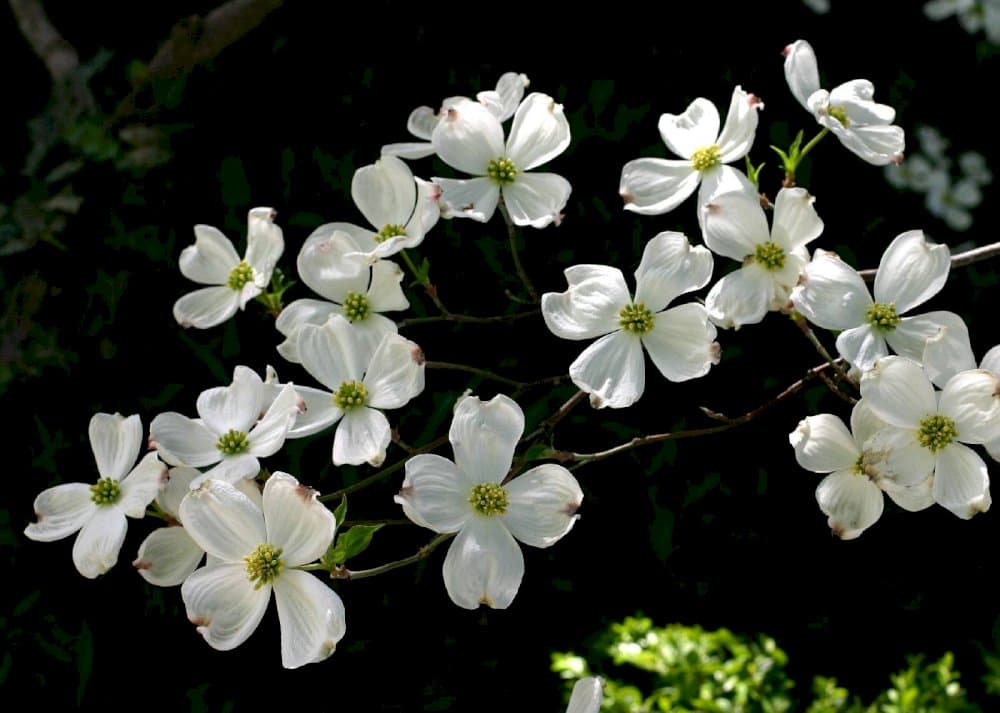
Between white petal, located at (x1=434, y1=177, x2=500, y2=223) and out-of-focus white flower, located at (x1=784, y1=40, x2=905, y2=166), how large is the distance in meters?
0.22

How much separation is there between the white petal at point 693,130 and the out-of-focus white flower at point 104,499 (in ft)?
1.33

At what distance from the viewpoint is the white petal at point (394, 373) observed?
73cm

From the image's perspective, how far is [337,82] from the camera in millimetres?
1520

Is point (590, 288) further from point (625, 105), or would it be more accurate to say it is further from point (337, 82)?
point (337, 82)

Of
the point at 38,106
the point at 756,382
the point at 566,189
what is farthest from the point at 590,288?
the point at 38,106

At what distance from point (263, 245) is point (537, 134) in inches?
8.7

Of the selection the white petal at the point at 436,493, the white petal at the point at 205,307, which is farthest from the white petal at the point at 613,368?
the white petal at the point at 205,307

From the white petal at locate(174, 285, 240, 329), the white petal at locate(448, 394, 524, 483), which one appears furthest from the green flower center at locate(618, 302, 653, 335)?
the white petal at locate(174, 285, 240, 329)

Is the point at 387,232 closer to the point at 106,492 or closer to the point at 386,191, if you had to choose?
the point at 386,191

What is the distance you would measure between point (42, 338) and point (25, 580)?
0.29 m

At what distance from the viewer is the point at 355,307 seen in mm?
785

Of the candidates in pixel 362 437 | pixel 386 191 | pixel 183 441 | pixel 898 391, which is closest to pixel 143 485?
pixel 183 441

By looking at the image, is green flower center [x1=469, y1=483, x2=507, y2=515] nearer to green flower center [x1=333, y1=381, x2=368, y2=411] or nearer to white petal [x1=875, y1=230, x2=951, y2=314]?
green flower center [x1=333, y1=381, x2=368, y2=411]

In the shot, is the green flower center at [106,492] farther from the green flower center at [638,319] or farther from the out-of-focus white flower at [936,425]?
the out-of-focus white flower at [936,425]
